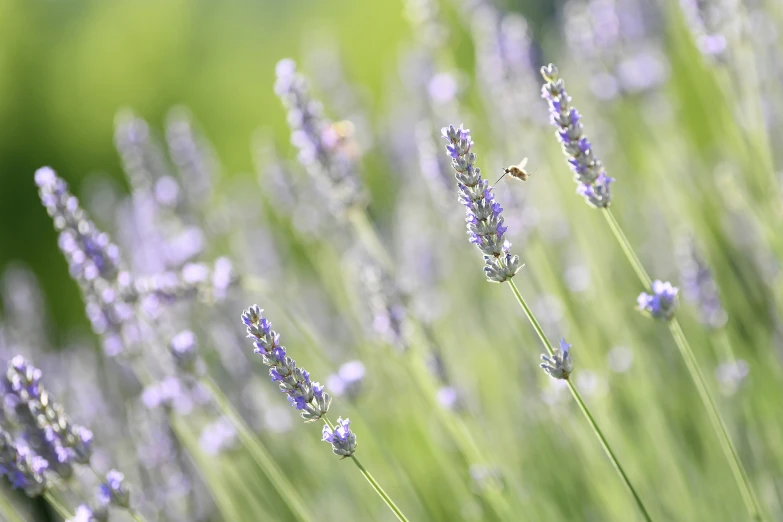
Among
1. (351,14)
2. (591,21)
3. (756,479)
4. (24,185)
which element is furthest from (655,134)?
(24,185)

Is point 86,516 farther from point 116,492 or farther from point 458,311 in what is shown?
point 458,311

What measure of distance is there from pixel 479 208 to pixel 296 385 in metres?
0.43

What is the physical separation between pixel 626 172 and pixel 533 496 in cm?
166

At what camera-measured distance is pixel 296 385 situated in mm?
1343

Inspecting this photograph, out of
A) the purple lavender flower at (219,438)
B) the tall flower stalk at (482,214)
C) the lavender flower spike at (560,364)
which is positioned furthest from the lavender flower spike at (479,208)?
the purple lavender flower at (219,438)

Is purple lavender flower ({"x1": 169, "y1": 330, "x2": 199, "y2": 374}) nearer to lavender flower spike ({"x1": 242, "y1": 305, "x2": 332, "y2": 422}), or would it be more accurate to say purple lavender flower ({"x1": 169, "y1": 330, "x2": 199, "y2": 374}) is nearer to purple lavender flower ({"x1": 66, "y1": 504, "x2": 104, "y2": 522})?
purple lavender flower ({"x1": 66, "y1": 504, "x2": 104, "y2": 522})

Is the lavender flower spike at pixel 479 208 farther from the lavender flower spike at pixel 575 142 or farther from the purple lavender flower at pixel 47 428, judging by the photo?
the purple lavender flower at pixel 47 428

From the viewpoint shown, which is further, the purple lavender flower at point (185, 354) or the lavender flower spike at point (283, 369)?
the purple lavender flower at point (185, 354)

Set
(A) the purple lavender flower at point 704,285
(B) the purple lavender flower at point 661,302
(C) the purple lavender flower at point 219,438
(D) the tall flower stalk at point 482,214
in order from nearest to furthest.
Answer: (D) the tall flower stalk at point 482,214 → (B) the purple lavender flower at point 661,302 → (A) the purple lavender flower at point 704,285 → (C) the purple lavender flower at point 219,438

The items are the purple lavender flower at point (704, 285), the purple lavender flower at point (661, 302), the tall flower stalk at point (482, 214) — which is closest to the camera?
the tall flower stalk at point (482, 214)

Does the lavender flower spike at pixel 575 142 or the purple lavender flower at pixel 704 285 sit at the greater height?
the purple lavender flower at pixel 704 285

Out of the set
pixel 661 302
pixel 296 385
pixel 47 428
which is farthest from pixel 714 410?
pixel 47 428

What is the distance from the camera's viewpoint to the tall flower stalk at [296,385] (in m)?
1.30

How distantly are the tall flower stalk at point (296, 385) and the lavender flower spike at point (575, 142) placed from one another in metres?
0.58
